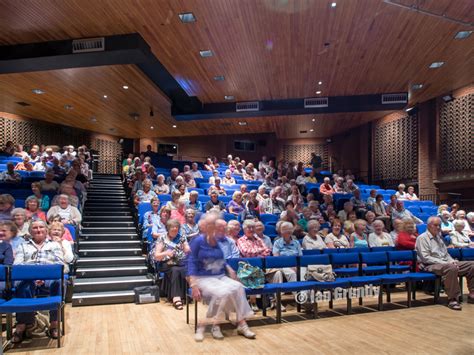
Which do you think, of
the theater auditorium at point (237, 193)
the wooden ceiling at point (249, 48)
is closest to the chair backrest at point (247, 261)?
the theater auditorium at point (237, 193)

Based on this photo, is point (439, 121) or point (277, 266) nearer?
point (277, 266)

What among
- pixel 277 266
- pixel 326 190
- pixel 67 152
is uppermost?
pixel 67 152

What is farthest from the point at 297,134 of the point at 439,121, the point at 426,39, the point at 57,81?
the point at 57,81

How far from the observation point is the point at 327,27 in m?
6.40

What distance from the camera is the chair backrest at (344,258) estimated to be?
4734 millimetres

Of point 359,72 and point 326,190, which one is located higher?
point 359,72

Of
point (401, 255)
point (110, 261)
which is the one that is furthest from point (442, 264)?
point (110, 261)

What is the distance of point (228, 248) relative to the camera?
14.1 ft

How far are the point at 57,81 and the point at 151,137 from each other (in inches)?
291

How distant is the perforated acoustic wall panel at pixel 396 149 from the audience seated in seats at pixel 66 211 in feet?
31.1

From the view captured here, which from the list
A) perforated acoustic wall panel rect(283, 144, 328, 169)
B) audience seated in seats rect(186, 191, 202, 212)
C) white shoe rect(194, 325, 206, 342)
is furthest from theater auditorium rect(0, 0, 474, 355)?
perforated acoustic wall panel rect(283, 144, 328, 169)

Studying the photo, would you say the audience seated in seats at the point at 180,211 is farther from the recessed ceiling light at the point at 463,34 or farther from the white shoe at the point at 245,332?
the recessed ceiling light at the point at 463,34

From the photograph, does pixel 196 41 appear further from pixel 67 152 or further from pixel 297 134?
pixel 297 134

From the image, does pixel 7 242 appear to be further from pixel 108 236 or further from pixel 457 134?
pixel 457 134
